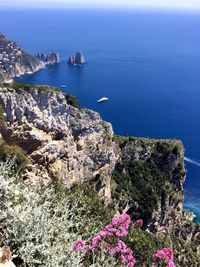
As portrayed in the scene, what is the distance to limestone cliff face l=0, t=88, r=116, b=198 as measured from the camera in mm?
29797

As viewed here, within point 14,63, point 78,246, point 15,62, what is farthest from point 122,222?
point 15,62

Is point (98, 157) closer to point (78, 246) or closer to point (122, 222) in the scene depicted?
point (122, 222)

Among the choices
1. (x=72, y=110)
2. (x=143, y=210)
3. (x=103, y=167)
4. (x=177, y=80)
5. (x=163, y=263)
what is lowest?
(x=177, y=80)

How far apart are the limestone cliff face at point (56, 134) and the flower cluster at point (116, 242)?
648 inches

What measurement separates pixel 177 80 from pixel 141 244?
153 metres

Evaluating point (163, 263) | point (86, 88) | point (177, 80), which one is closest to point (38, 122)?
point (163, 263)

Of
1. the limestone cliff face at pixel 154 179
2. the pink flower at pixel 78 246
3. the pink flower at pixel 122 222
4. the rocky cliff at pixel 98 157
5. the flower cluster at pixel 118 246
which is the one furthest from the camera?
the limestone cliff face at pixel 154 179

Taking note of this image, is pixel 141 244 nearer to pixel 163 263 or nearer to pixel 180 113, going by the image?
pixel 163 263

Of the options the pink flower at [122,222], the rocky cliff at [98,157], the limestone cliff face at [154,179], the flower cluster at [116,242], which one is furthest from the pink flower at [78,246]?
the limestone cliff face at [154,179]

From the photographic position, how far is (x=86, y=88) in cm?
14625

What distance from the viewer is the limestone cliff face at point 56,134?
2980cm

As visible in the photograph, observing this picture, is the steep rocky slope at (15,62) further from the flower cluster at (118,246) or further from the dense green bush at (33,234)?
the flower cluster at (118,246)

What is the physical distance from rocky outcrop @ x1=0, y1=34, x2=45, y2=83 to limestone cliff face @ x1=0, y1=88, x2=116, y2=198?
12293cm

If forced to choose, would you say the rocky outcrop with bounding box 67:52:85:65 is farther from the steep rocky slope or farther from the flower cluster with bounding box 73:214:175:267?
the flower cluster with bounding box 73:214:175:267
